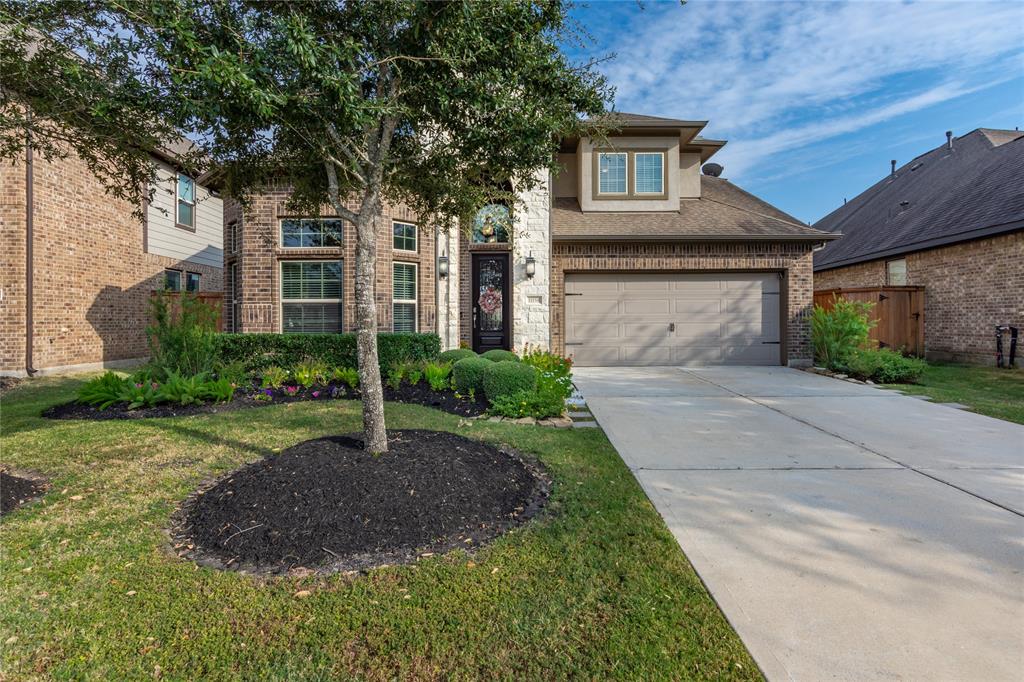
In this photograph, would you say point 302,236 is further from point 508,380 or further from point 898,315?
point 898,315

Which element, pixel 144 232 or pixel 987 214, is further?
pixel 144 232

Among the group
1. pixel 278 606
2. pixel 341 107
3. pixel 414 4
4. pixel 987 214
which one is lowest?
pixel 278 606

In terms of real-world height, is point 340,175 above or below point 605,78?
below

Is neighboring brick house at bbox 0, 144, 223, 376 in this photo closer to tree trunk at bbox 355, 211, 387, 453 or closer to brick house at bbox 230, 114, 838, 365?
brick house at bbox 230, 114, 838, 365

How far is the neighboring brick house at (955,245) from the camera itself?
1023cm

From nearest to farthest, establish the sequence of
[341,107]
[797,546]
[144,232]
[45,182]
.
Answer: [797,546], [341,107], [45,182], [144,232]

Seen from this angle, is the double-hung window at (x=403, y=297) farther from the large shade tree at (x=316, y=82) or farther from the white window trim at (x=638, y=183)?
the white window trim at (x=638, y=183)

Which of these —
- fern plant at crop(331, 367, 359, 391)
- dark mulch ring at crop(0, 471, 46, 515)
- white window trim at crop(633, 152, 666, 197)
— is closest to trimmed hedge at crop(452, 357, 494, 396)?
fern plant at crop(331, 367, 359, 391)

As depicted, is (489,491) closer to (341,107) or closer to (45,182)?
(341,107)

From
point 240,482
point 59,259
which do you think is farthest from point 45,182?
point 240,482

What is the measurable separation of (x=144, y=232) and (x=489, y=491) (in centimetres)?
1281

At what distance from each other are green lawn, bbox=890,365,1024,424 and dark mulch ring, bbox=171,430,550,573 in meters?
6.24

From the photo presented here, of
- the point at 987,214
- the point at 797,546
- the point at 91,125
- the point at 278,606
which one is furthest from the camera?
the point at 987,214

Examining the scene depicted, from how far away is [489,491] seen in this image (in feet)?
10.6
